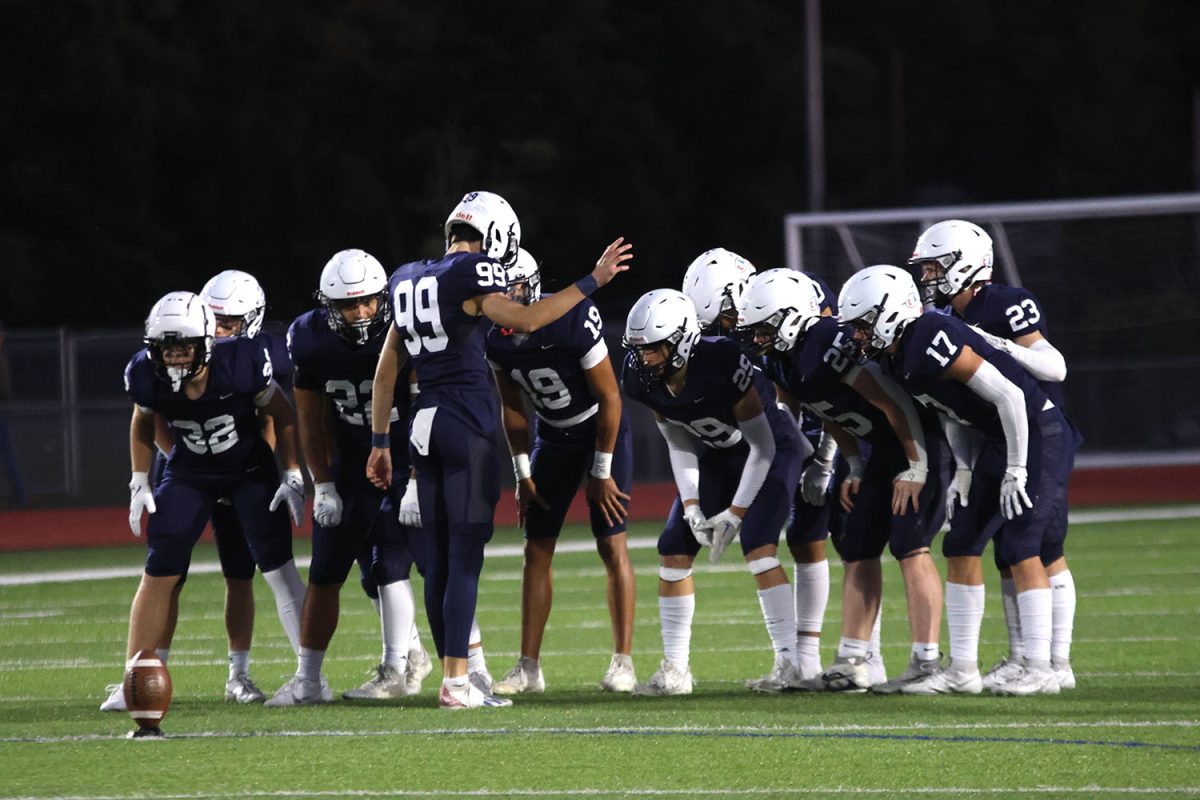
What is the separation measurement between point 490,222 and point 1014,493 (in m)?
2.19

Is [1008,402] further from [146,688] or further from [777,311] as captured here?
[146,688]

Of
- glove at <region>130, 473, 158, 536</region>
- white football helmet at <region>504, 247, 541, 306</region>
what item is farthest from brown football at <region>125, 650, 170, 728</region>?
white football helmet at <region>504, 247, 541, 306</region>

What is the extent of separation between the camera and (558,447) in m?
7.91

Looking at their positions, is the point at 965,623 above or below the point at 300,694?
above

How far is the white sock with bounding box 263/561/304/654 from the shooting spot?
7.65 m

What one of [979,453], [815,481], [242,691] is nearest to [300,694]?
[242,691]

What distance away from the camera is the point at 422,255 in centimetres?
3425

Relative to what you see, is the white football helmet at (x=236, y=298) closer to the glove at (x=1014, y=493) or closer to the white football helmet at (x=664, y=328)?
the white football helmet at (x=664, y=328)

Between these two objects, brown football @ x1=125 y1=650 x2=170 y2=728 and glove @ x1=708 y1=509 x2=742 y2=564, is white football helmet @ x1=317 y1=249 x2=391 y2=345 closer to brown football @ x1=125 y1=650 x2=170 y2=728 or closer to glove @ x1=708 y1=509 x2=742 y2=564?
glove @ x1=708 y1=509 x2=742 y2=564

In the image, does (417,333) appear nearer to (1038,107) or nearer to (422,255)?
(422,255)

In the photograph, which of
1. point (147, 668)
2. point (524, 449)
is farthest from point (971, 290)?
point (147, 668)

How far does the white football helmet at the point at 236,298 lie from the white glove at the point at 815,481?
2297mm

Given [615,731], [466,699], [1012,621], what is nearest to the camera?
[615,731]

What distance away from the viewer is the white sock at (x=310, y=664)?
741cm
